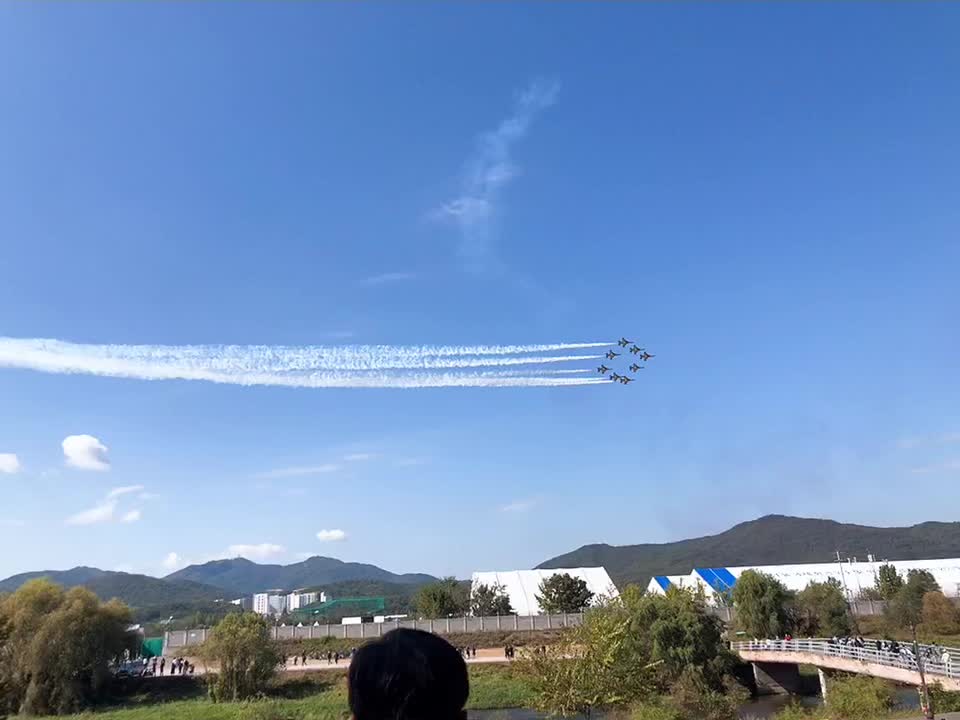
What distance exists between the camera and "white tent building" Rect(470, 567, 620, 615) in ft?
308

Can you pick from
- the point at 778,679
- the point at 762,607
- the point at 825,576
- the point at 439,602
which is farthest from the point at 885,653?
the point at 825,576

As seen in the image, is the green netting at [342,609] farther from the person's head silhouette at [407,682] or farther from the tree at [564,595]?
the person's head silhouette at [407,682]

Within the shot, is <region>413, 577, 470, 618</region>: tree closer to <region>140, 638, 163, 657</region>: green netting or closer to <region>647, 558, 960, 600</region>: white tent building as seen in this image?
<region>647, 558, 960, 600</region>: white tent building

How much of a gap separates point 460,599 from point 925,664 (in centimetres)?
6904

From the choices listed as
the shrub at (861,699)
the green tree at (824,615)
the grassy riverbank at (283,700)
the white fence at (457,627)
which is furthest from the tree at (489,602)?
the shrub at (861,699)

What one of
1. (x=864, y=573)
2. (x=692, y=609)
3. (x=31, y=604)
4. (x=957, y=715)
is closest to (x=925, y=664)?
(x=957, y=715)

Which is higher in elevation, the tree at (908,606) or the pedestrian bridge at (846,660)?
the tree at (908,606)

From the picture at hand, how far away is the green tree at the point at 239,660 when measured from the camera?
54219 mm

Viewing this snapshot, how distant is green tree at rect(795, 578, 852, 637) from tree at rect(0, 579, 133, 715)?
5972 centimetres

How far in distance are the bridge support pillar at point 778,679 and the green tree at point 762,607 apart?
32.2ft

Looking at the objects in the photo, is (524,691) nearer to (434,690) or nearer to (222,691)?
(222,691)

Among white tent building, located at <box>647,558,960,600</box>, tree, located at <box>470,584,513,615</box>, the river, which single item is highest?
white tent building, located at <box>647,558,960,600</box>

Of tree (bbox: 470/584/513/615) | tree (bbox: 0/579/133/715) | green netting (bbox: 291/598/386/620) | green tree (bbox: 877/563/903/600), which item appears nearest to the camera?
tree (bbox: 0/579/133/715)

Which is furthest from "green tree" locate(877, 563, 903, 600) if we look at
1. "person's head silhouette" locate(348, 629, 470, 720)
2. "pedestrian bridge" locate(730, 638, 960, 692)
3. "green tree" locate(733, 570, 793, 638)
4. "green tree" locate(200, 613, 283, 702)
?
"person's head silhouette" locate(348, 629, 470, 720)
